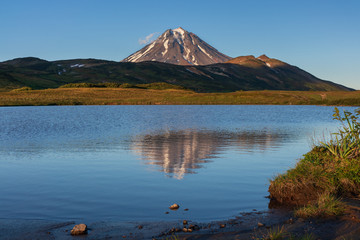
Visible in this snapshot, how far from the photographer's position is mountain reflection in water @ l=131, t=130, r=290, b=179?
65.2 feet

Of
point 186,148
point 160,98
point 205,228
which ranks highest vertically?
Result: point 160,98

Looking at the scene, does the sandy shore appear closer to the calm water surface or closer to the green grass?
the green grass

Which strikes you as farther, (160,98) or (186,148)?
(160,98)

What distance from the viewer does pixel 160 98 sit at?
135 m

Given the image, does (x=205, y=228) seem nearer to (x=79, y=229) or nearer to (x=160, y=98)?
(x=79, y=229)

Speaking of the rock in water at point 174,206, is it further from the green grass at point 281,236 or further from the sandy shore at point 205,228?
the green grass at point 281,236

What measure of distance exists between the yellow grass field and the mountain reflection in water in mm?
94178

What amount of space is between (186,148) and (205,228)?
54.9 feet

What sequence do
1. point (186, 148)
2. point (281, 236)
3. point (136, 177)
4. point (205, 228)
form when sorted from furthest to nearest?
point (186, 148), point (136, 177), point (205, 228), point (281, 236)

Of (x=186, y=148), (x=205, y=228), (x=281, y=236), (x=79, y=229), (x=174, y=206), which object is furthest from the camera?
(x=186, y=148)

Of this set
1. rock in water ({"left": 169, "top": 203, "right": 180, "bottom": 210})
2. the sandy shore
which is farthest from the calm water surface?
the sandy shore

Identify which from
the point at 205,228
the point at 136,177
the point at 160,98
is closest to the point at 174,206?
the point at 205,228

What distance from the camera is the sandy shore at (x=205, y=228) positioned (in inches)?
369

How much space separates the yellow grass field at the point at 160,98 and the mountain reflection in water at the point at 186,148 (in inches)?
3708
